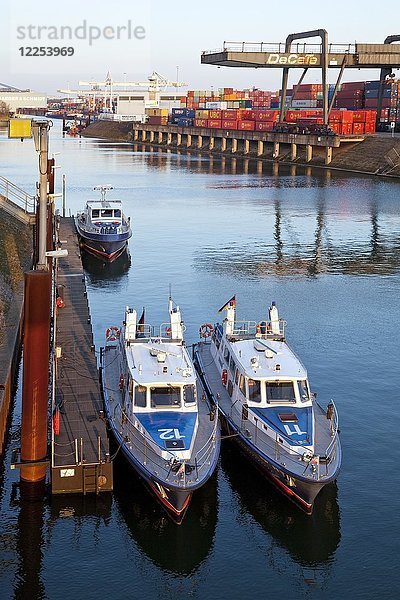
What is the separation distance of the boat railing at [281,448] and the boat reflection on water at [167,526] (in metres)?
1.97

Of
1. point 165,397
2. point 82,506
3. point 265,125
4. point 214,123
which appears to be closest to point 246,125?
point 265,125

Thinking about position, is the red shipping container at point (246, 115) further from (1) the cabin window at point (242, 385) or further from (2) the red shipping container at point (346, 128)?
(1) the cabin window at point (242, 385)

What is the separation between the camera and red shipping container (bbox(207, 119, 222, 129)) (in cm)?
17338

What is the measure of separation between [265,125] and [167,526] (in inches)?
5412

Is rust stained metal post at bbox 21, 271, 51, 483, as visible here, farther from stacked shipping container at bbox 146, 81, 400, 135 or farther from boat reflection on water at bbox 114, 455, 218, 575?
stacked shipping container at bbox 146, 81, 400, 135

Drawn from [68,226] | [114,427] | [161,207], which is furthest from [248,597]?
[161,207]

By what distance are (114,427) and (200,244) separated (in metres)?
42.7

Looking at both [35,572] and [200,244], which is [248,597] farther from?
[200,244]

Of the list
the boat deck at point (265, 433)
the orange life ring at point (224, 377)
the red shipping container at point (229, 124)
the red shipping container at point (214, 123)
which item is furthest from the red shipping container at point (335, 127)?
the orange life ring at point (224, 377)

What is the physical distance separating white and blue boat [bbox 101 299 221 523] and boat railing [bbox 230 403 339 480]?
0.92 metres

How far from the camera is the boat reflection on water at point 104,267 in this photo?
5481 cm

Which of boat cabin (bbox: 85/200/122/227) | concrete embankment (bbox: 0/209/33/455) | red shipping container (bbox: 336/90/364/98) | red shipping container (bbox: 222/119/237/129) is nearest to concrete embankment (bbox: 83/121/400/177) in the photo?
red shipping container (bbox: 222/119/237/129)

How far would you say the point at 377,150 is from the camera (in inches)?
4879

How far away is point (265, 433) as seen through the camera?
980 inches
